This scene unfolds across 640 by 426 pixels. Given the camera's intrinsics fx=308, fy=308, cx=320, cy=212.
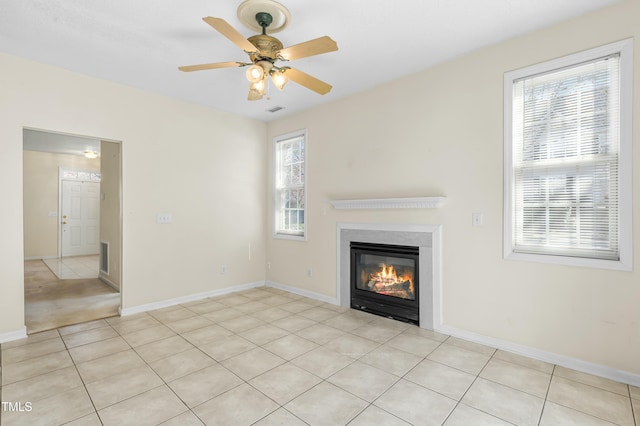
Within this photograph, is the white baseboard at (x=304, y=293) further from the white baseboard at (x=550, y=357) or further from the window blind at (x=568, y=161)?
the window blind at (x=568, y=161)

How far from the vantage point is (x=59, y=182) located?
8133 mm

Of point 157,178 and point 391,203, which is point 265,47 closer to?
point 391,203

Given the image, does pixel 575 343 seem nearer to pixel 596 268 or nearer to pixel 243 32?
pixel 596 268

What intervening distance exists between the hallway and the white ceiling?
287 centimetres

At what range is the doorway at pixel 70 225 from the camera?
15.0 ft

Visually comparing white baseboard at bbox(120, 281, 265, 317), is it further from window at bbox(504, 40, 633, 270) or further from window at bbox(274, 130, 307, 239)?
window at bbox(504, 40, 633, 270)

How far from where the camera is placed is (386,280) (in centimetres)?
381

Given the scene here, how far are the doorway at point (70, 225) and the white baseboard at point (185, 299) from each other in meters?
0.24

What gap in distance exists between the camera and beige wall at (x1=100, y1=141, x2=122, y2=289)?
503 centimetres

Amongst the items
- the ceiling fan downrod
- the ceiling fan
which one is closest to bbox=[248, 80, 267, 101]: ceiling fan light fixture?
the ceiling fan

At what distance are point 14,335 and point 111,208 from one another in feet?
8.59

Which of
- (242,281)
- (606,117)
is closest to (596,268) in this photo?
(606,117)

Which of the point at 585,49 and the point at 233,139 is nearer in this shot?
the point at 585,49

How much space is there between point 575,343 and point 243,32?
3.79 metres
